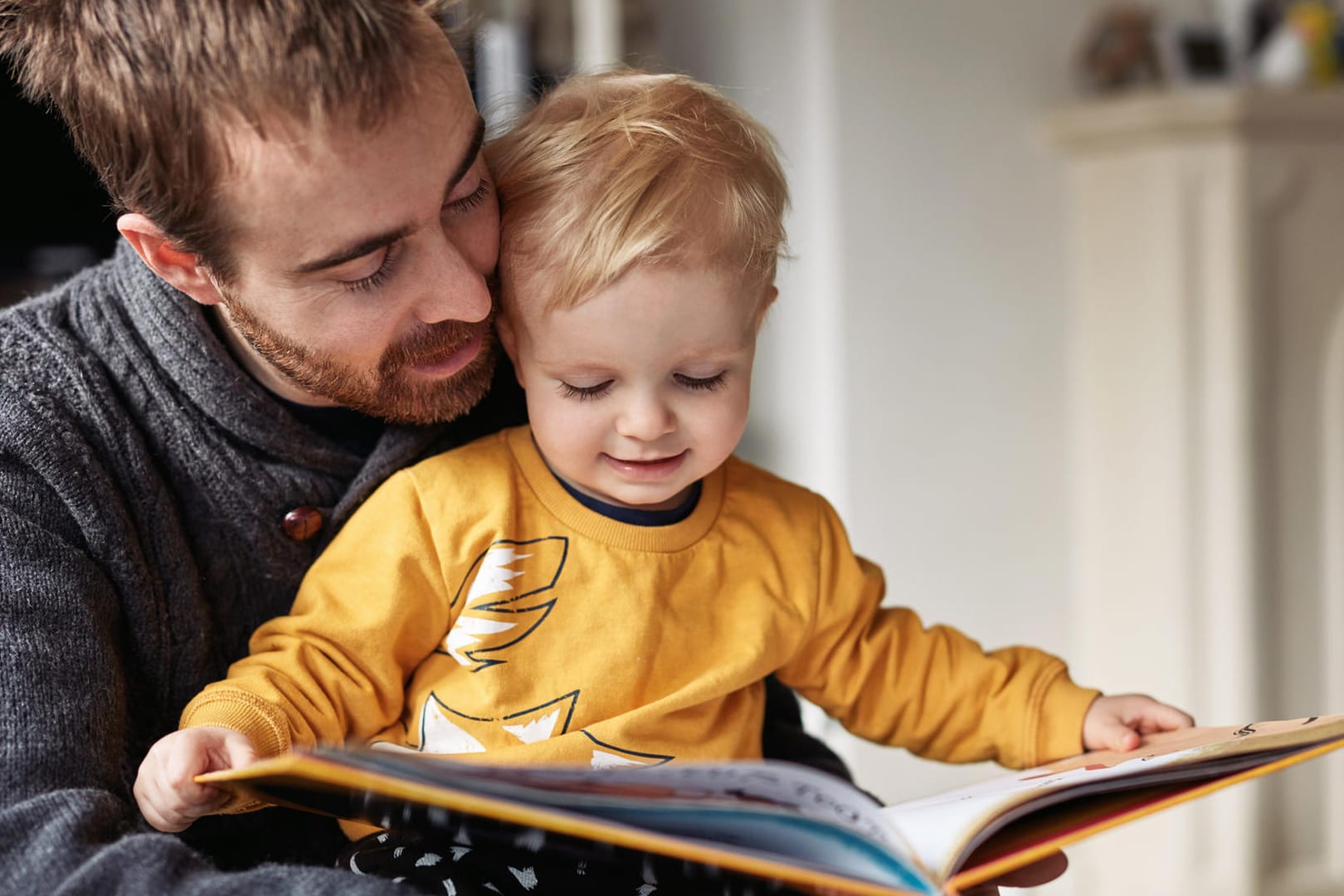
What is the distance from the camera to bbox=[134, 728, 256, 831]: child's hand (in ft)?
2.55

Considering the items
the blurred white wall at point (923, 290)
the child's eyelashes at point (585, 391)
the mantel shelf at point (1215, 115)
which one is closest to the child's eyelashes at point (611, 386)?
the child's eyelashes at point (585, 391)

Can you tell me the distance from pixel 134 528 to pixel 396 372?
208mm

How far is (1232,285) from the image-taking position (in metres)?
2.40

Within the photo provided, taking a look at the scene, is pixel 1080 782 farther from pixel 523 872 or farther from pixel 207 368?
pixel 207 368

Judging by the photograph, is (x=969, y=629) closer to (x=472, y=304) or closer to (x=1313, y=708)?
(x=1313, y=708)

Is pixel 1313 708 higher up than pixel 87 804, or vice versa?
pixel 87 804

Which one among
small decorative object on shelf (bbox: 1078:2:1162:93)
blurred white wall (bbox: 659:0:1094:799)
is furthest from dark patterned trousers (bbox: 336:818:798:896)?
small decorative object on shelf (bbox: 1078:2:1162:93)

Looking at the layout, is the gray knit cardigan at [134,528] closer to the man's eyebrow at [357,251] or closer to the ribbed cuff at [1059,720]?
the man's eyebrow at [357,251]

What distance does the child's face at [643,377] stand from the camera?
3.08ft

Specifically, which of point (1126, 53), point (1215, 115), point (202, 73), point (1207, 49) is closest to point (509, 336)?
point (202, 73)

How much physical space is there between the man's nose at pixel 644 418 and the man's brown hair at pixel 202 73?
25 centimetres

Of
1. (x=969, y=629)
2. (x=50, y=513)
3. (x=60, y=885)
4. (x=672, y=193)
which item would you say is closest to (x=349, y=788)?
(x=60, y=885)

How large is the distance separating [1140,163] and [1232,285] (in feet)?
0.88

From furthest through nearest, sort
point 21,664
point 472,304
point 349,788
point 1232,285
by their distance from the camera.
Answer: point 1232,285 < point 472,304 < point 21,664 < point 349,788
